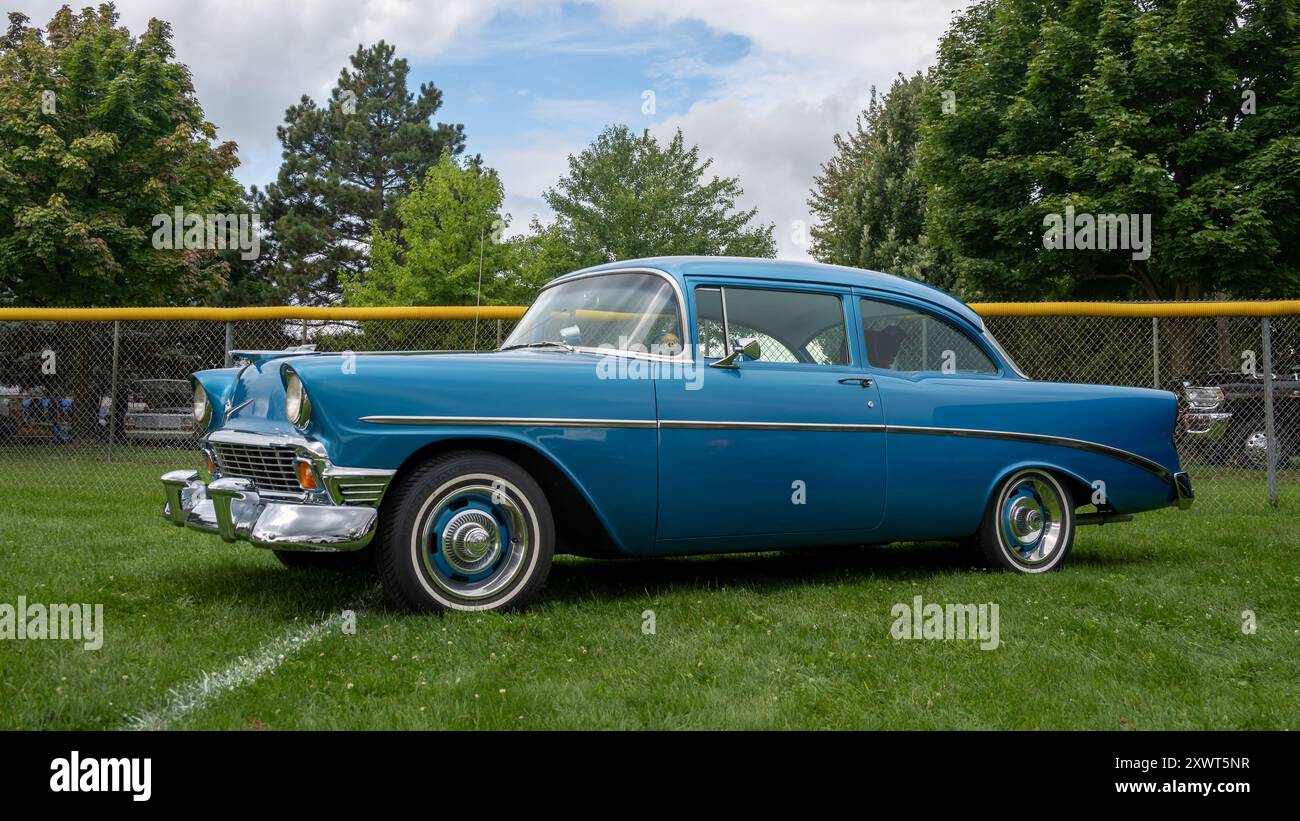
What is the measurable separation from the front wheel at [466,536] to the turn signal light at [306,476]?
318mm

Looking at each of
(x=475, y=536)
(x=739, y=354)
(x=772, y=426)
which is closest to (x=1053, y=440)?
(x=772, y=426)

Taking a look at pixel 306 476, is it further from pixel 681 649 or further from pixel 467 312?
pixel 467 312

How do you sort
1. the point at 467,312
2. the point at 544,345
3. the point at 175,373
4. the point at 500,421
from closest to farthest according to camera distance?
the point at 500,421, the point at 544,345, the point at 467,312, the point at 175,373

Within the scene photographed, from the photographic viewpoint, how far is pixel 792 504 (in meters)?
5.54

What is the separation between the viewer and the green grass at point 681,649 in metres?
3.45

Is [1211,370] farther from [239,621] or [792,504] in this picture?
[239,621]

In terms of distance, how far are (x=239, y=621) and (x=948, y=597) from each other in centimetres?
330

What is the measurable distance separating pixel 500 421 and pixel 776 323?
5.77 feet

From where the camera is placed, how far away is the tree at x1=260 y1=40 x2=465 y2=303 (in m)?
47.6

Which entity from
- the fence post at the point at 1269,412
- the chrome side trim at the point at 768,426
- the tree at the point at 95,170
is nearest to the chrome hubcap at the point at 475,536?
the chrome side trim at the point at 768,426

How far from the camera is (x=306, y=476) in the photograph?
4.61 m

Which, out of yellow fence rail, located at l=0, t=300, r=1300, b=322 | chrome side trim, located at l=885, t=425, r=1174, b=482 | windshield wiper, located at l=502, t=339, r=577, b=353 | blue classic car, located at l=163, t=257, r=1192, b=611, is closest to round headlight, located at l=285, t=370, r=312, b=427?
blue classic car, located at l=163, t=257, r=1192, b=611

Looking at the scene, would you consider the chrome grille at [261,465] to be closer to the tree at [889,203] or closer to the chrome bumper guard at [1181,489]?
the chrome bumper guard at [1181,489]
